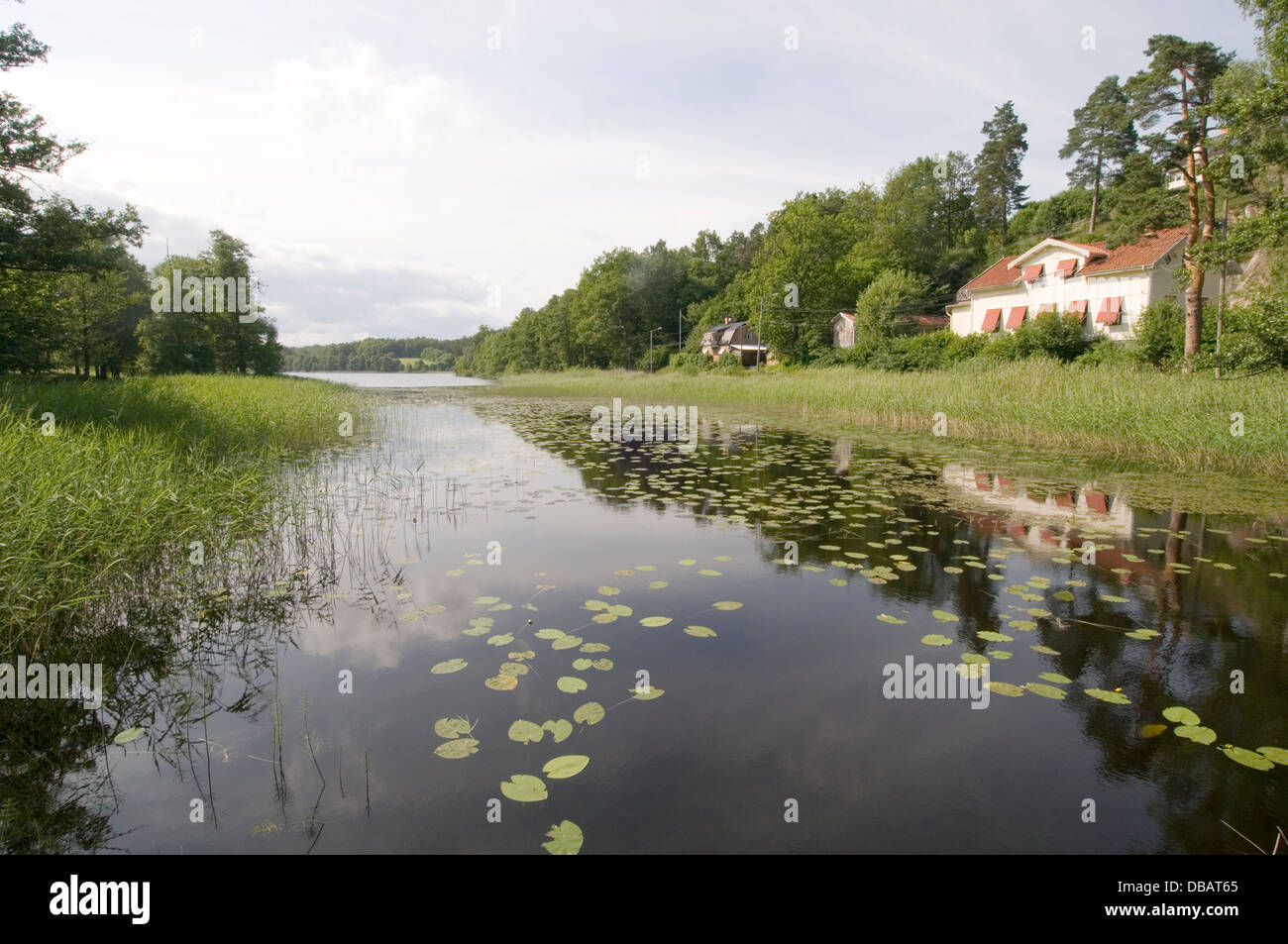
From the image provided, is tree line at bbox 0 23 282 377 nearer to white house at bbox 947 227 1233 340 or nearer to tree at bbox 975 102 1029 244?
white house at bbox 947 227 1233 340

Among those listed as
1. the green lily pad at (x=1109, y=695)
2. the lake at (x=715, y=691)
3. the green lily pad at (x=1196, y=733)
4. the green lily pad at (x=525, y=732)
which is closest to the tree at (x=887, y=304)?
the lake at (x=715, y=691)

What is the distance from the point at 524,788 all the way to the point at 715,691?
1.37 metres

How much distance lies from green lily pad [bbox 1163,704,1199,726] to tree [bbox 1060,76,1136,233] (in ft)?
159

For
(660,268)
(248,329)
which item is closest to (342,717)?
(248,329)

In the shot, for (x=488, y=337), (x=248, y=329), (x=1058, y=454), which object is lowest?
(x=1058, y=454)

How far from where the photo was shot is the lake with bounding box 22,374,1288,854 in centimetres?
262

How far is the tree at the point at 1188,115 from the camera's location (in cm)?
1922

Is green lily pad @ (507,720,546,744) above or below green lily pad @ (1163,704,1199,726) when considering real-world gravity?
below

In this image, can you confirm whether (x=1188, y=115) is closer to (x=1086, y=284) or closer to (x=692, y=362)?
(x=1086, y=284)

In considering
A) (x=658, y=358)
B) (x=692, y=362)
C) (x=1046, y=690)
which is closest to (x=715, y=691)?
(x=1046, y=690)

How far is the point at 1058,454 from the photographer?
1228 cm

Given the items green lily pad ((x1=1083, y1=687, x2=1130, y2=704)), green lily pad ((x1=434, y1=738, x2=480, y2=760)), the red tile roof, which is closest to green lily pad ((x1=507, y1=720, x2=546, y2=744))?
green lily pad ((x1=434, y1=738, x2=480, y2=760))
